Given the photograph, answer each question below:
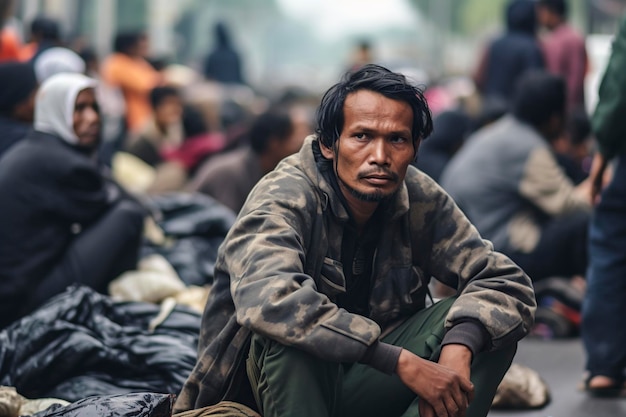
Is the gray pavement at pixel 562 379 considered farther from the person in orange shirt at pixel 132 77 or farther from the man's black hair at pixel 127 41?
the man's black hair at pixel 127 41

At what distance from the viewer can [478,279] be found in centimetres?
399

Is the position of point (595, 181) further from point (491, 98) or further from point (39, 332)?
point (491, 98)

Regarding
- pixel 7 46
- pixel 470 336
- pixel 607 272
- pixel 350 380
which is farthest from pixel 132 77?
pixel 470 336

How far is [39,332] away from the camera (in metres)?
4.98

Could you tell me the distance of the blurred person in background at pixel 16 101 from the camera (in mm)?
6551

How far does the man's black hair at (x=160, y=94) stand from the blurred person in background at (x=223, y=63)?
6.98 metres

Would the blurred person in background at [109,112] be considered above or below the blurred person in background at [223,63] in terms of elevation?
above

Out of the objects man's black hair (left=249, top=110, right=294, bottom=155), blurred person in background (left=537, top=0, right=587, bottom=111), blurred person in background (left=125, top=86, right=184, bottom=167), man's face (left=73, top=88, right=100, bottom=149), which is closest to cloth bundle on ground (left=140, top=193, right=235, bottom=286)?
man's black hair (left=249, top=110, right=294, bottom=155)

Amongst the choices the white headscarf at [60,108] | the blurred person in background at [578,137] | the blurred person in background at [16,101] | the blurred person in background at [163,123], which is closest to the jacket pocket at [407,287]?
the white headscarf at [60,108]

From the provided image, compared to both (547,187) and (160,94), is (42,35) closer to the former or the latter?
(160,94)

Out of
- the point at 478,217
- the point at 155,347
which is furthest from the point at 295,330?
the point at 478,217

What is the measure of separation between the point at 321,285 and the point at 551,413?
198 centimetres

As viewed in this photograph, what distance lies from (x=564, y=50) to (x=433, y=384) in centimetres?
831

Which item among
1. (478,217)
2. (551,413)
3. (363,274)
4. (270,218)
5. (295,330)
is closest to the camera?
(295,330)
